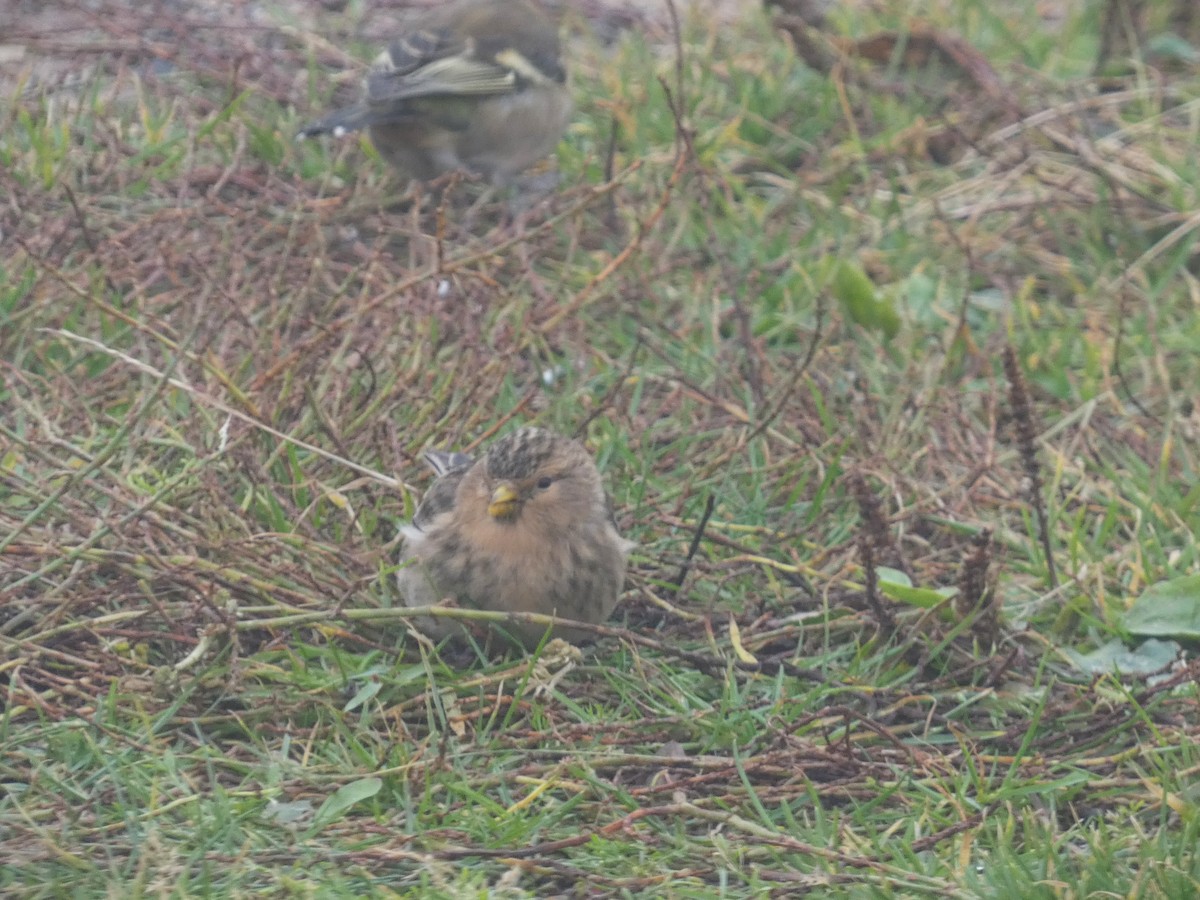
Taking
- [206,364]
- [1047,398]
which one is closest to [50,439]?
[206,364]

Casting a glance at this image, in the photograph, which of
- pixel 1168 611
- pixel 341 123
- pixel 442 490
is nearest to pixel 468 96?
pixel 341 123

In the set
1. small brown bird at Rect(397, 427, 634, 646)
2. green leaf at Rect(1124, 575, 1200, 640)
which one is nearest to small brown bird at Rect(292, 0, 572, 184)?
small brown bird at Rect(397, 427, 634, 646)

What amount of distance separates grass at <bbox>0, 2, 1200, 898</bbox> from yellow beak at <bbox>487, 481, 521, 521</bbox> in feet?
1.12

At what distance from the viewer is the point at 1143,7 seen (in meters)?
7.89

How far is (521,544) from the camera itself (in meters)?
4.03

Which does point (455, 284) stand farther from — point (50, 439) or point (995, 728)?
point (995, 728)

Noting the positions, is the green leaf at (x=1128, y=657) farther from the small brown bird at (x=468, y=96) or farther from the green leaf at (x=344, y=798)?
the small brown bird at (x=468, y=96)

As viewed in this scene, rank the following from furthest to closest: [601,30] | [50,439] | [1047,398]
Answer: [601,30]
[1047,398]
[50,439]

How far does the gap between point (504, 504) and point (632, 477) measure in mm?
840

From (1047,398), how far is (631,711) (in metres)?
2.26

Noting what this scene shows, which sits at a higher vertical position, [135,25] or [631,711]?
[135,25]

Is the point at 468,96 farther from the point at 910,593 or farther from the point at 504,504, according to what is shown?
the point at 910,593

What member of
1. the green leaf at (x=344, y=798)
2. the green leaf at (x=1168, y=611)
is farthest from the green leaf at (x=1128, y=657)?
the green leaf at (x=344, y=798)

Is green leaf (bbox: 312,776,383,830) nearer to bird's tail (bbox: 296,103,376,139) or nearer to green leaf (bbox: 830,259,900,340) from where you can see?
green leaf (bbox: 830,259,900,340)
